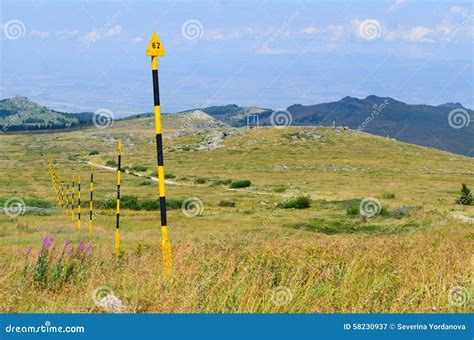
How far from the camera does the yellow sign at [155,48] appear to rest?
9695 millimetres

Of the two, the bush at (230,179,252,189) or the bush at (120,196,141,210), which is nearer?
the bush at (120,196,141,210)

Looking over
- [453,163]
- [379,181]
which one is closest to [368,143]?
[453,163]

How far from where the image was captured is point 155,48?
972 cm

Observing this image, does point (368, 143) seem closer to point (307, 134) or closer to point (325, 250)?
point (307, 134)

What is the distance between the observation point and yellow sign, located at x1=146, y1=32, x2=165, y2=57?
9695mm

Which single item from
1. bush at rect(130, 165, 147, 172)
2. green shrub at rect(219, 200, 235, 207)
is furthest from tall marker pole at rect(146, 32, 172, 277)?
bush at rect(130, 165, 147, 172)

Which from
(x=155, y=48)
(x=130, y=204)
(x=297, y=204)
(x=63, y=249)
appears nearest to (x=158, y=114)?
(x=155, y=48)

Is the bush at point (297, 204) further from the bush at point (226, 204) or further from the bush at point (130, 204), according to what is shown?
the bush at point (130, 204)

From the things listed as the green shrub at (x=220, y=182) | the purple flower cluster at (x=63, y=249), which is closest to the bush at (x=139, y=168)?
the green shrub at (x=220, y=182)

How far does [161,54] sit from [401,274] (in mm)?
5125

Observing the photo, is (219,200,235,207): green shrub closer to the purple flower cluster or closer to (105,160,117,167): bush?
the purple flower cluster

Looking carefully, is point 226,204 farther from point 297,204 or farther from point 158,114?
point 158,114

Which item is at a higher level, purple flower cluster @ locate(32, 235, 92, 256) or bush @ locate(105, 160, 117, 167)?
purple flower cluster @ locate(32, 235, 92, 256)

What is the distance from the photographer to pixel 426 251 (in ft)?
33.7
